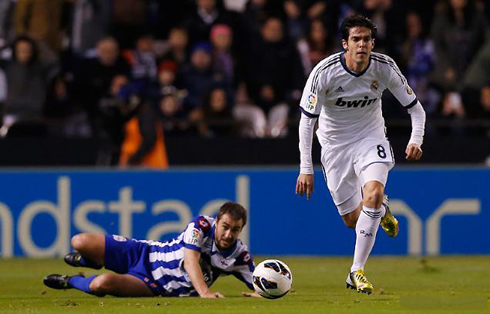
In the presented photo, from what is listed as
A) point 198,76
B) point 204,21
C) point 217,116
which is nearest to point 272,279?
point 217,116

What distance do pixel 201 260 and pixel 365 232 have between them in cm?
135

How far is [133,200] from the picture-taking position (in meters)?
14.4

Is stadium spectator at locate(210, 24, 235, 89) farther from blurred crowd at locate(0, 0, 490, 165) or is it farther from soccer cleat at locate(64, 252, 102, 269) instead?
soccer cleat at locate(64, 252, 102, 269)

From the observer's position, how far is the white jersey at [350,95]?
952 cm

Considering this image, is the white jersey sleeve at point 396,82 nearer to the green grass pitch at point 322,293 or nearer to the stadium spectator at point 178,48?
the green grass pitch at point 322,293

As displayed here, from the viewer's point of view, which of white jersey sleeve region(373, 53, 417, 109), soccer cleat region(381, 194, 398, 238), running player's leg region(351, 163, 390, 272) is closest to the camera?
running player's leg region(351, 163, 390, 272)

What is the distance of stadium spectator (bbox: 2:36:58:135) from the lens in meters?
15.4

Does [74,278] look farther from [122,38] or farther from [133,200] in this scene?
[122,38]

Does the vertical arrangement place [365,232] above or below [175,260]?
above

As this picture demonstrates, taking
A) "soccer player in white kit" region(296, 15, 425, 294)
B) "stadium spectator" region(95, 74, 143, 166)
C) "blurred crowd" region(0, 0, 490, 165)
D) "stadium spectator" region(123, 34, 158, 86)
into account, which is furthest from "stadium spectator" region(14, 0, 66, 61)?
"soccer player in white kit" region(296, 15, 425, 294)

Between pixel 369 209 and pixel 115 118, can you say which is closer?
pixel 369 209

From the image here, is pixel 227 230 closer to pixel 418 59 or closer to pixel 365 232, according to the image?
pixel 365 232

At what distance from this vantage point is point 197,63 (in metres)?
16.1

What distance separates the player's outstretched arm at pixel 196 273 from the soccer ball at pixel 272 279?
0.35 m
